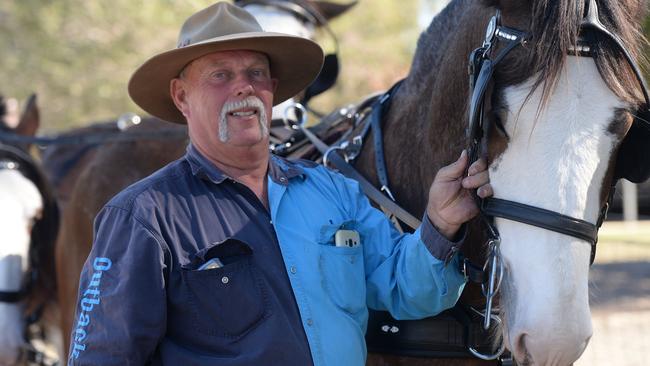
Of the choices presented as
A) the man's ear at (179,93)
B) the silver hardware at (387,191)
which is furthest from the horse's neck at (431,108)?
the man's ear at (179,93)

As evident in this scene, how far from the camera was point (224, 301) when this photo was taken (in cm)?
241

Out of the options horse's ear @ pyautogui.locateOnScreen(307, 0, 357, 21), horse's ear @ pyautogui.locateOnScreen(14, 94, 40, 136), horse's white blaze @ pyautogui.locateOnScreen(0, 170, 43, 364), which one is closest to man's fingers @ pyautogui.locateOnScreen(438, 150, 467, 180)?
horse's white blaze @ pyautogui.locateOnScreen(0, 170, 43, 364)

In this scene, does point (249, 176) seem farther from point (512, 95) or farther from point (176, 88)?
point (512, 95)

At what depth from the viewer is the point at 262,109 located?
2715 millimetres

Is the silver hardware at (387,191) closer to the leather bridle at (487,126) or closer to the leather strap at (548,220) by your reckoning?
the leather bridle at (487,126)

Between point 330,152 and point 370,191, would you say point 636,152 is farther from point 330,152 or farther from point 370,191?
point 330,152

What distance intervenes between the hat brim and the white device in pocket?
66cm

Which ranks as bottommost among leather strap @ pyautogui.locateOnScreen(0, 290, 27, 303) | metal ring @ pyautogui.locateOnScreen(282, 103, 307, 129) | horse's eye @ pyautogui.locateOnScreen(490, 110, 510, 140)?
leather strap @ pyautogui.locateOnScreen(0, 290, 27, 303)

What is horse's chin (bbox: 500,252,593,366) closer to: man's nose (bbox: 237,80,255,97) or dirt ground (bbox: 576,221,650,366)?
man's nose (bbox: 237,80,255,97)

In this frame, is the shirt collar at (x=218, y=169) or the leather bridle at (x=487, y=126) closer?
the leather bridle at (x=487, y=126)

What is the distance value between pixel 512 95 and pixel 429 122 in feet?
1.99

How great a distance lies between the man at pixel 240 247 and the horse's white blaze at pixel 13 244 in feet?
7.31

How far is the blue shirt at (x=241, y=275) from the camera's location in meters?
Answer: 2.35

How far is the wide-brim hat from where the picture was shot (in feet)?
8.95
